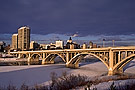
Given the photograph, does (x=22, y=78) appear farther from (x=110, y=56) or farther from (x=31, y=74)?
(x=110, y=56)

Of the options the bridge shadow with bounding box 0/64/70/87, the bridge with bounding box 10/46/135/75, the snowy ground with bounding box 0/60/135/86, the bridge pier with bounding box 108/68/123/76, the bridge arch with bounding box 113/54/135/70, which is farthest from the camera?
the bridge pier with bounding box 108/68/123/76

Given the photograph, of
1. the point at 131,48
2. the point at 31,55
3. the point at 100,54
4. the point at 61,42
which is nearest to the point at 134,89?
the point at 131,48

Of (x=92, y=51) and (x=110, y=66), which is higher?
(x=92, y=51)

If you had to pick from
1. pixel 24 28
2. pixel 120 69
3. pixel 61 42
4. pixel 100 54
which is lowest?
pixel 120 69

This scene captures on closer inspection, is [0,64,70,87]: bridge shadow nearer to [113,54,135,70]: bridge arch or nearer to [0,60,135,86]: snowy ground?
[0,60,135,86]: snowy ground

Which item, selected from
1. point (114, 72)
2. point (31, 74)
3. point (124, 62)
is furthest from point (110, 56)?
point (31, 74)

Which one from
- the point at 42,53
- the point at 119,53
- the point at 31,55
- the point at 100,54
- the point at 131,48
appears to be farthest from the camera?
the point at 31,55

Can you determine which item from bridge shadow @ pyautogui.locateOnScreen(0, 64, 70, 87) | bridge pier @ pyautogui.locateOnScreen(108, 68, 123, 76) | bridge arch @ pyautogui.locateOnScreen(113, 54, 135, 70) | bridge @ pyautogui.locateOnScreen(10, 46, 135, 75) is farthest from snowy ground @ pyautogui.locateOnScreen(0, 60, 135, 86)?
bridge arch @ pyautogui.locateOnScreen(113, 54, 135, 70)

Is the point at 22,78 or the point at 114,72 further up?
the point at 114,72

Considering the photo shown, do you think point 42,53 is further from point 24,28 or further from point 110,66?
point 24,28

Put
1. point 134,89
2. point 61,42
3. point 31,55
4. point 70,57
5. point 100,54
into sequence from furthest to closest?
point 61,42 → point 31,55 → point 70,57 → point 100,54 → point 134,89

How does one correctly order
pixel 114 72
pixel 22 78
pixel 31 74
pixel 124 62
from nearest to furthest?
1. pixel 22 78
2. pixel 31 74
3. pixel 124 62
4. pixel 114 72

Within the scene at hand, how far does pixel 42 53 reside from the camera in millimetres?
64688

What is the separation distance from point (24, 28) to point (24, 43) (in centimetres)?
1859
